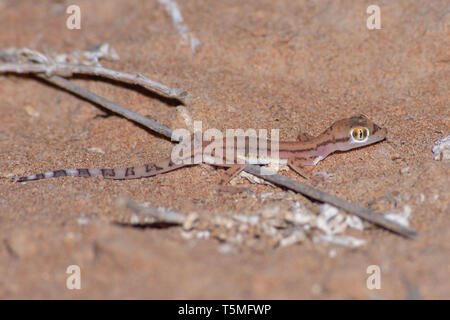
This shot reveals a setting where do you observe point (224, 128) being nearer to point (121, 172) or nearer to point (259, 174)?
point (259, 174)

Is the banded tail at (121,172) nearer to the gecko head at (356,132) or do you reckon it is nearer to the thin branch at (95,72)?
the thin branch at (95,72)

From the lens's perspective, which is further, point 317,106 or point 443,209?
point 317,106

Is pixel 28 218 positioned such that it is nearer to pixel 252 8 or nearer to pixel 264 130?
pixel 264 130

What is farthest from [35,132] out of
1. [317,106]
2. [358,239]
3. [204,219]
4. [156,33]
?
[358,239]

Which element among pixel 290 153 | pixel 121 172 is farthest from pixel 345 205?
pixel 121 172

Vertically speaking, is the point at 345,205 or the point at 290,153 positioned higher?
the point at 290,153

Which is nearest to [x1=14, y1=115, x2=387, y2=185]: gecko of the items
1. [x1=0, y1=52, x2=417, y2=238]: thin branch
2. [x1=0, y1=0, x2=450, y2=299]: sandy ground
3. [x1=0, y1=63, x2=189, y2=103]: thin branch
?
[x1=0, y1=0, x2=450, y2=299]: sandy ground
